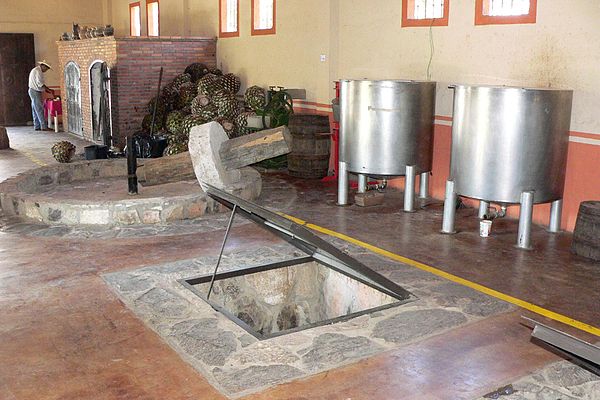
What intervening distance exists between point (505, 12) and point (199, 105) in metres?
6.66

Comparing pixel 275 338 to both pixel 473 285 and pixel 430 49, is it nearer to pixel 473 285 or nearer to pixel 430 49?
pixel 473 285

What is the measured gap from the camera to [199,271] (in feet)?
19.0

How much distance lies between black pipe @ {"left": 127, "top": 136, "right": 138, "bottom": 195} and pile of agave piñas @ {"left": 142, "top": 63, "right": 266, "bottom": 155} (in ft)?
10.7

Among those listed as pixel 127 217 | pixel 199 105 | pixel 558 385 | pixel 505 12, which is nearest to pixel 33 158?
pixel 199 105

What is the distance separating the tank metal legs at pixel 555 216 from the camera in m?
7.09

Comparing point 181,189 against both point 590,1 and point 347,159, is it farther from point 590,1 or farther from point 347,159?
point 590,1

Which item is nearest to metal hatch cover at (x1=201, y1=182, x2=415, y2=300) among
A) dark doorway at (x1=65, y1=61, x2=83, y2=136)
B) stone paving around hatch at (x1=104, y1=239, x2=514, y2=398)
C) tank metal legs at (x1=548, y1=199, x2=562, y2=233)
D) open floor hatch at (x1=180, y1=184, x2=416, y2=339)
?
open floor hatch at (x1=180, y1=184, x2=416, y2=339)

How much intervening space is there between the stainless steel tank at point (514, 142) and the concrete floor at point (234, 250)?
60 cm

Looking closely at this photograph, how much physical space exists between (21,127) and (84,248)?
48.4 feet

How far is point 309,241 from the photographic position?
448 cm

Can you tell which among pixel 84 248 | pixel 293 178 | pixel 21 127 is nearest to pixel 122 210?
pixel 84 248

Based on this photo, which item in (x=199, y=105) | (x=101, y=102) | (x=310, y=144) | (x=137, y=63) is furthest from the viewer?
(x=101, y=102)

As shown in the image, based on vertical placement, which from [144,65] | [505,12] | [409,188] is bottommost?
[409,188]

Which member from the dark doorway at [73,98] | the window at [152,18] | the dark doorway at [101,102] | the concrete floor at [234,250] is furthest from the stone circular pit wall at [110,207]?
the window at [152,18]
